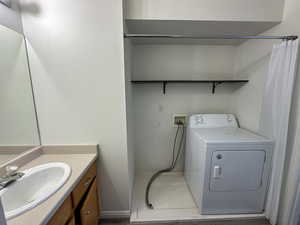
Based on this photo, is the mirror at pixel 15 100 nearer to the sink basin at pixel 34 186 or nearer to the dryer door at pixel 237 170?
the sink basin at pixel 34 186

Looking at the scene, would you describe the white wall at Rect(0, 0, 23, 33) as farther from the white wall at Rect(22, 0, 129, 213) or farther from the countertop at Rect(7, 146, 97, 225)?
the countertop at Rect(7, 146, 97, 225)

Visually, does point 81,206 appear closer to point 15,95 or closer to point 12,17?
point 15,95

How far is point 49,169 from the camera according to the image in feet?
3.86

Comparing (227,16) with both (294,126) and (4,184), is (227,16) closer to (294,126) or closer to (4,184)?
(294,126)

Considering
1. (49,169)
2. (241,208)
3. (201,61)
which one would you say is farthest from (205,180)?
(201,61)

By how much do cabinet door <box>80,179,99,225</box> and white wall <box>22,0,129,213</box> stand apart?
231 mm

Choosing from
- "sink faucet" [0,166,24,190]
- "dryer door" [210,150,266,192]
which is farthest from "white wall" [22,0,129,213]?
"dryer door" [210,150,266,192]

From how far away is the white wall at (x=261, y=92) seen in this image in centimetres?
133

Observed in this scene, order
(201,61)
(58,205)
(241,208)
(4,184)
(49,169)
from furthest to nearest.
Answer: (201,61) → (241,208) → (49,169) → (4,184) → (58,205)

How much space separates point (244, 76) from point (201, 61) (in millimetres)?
662

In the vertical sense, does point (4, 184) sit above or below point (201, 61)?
below

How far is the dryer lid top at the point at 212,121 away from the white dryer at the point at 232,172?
0.38 metres

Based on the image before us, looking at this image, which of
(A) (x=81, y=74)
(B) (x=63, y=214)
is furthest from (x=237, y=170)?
(A) (x=81, y=74)

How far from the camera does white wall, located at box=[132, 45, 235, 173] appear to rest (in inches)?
85.4
